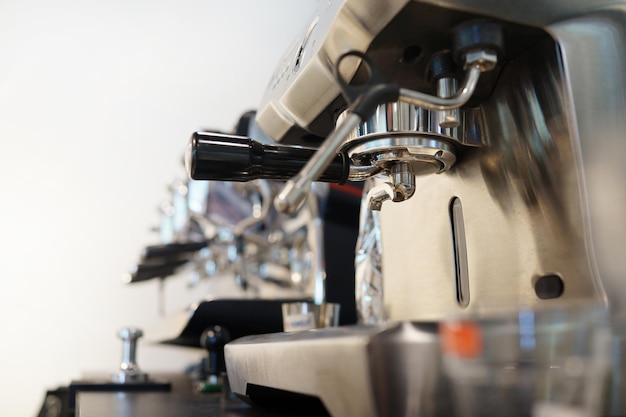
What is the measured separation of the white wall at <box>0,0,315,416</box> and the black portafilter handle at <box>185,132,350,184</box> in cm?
159

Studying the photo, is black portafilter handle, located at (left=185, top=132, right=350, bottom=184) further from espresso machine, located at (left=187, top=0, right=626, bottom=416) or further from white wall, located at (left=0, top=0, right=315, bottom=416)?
white wall, located at (left=0, top=0, right=315, bottom=416)

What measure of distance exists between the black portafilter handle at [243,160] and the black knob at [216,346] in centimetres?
40

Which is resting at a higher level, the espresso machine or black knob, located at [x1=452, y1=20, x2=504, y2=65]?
black knob, located at [x1=452, y1=20, x2=504, y2=65]

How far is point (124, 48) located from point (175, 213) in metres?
0.71

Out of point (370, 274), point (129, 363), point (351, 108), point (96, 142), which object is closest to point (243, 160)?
point (351, 108)

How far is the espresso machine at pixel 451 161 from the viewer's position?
1.01ft

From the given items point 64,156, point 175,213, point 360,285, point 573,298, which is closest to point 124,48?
point 64,156

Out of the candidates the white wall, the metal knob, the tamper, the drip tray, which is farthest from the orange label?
the white wall

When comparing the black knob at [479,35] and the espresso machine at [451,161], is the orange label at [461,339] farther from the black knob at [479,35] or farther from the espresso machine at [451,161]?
the black knob at [479,35]

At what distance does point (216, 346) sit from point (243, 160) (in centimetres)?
43

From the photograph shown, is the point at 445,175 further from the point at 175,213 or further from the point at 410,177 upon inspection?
the point at 175,213

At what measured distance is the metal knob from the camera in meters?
0.93

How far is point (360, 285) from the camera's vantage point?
64 cm

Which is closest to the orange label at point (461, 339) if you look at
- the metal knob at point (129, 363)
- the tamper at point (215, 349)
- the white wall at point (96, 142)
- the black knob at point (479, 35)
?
the black knob at point (479, 35)
